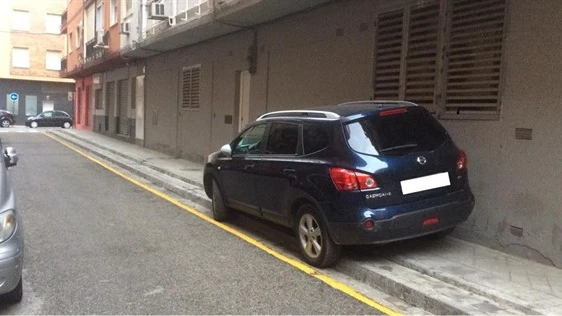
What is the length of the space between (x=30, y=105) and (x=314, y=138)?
156ft

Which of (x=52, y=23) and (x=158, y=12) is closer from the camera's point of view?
(x=158, y=12)

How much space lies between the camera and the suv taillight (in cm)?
532

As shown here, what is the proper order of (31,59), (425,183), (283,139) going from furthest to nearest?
(31,59), (283,139), (425,183)

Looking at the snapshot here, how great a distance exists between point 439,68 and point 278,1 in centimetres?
382

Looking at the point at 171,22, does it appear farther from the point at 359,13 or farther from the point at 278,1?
the point at 359,13

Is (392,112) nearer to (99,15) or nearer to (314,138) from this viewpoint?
(314,138)

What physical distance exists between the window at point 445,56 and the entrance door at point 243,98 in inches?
213

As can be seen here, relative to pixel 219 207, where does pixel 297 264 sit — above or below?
below

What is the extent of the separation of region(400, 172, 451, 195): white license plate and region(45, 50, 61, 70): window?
4870 cm

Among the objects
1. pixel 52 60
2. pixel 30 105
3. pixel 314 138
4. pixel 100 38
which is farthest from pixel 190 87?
pixel 52 60

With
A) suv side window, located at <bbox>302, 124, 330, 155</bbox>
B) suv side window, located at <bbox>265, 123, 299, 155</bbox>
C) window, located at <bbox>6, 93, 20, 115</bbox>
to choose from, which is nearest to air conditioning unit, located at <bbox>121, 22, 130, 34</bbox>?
suv side window, located at <bbox>265, 123, 299, 155</bbox>

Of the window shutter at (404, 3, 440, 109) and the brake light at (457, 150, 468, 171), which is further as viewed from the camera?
the window shutter at (404, 3, 440, 109)

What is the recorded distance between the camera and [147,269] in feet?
19.2

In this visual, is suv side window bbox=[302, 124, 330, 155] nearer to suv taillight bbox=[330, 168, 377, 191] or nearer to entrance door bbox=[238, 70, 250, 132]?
suv taillight bbox=[330, 168, 377, 191]
